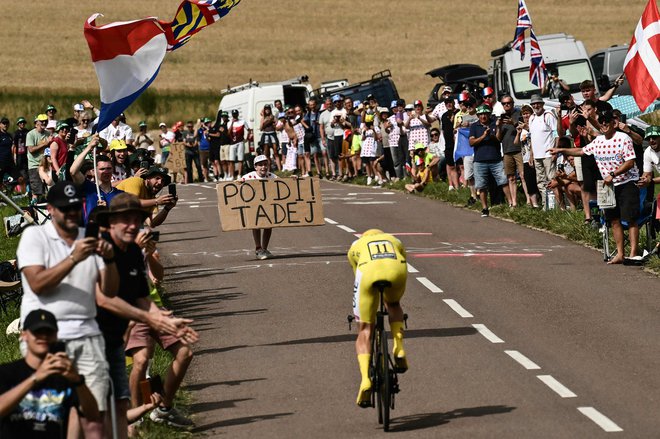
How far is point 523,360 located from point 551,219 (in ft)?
36.6

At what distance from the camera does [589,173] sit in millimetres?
21891

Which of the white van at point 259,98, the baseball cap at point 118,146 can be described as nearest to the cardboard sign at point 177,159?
the white van at point 259,98

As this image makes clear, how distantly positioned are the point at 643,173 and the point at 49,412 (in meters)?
13.7

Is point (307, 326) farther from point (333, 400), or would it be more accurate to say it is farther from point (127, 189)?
point (333, 400)

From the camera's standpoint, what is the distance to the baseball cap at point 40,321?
25.7 feet

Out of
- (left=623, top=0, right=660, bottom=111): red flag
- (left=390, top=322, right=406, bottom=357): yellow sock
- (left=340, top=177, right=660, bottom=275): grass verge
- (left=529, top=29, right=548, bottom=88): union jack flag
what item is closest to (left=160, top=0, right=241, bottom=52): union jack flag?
(left=623, top=0, right=660, bottom=111): red flag

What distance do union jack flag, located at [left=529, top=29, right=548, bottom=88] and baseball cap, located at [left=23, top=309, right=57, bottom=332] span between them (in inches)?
861

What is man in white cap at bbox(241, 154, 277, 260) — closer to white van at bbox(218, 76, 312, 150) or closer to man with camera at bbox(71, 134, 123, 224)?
man with camera at bbox(71, 134, 123, 224)

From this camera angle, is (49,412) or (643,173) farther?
(643,173)

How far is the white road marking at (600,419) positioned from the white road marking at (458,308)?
4.74 meters

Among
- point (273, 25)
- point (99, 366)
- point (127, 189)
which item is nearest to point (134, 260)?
point (99, 366)

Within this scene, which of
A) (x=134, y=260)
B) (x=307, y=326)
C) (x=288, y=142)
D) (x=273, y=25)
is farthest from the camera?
(x=273, y=25)

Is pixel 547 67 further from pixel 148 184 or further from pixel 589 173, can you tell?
pixel 148 184

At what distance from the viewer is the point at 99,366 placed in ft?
28.6
